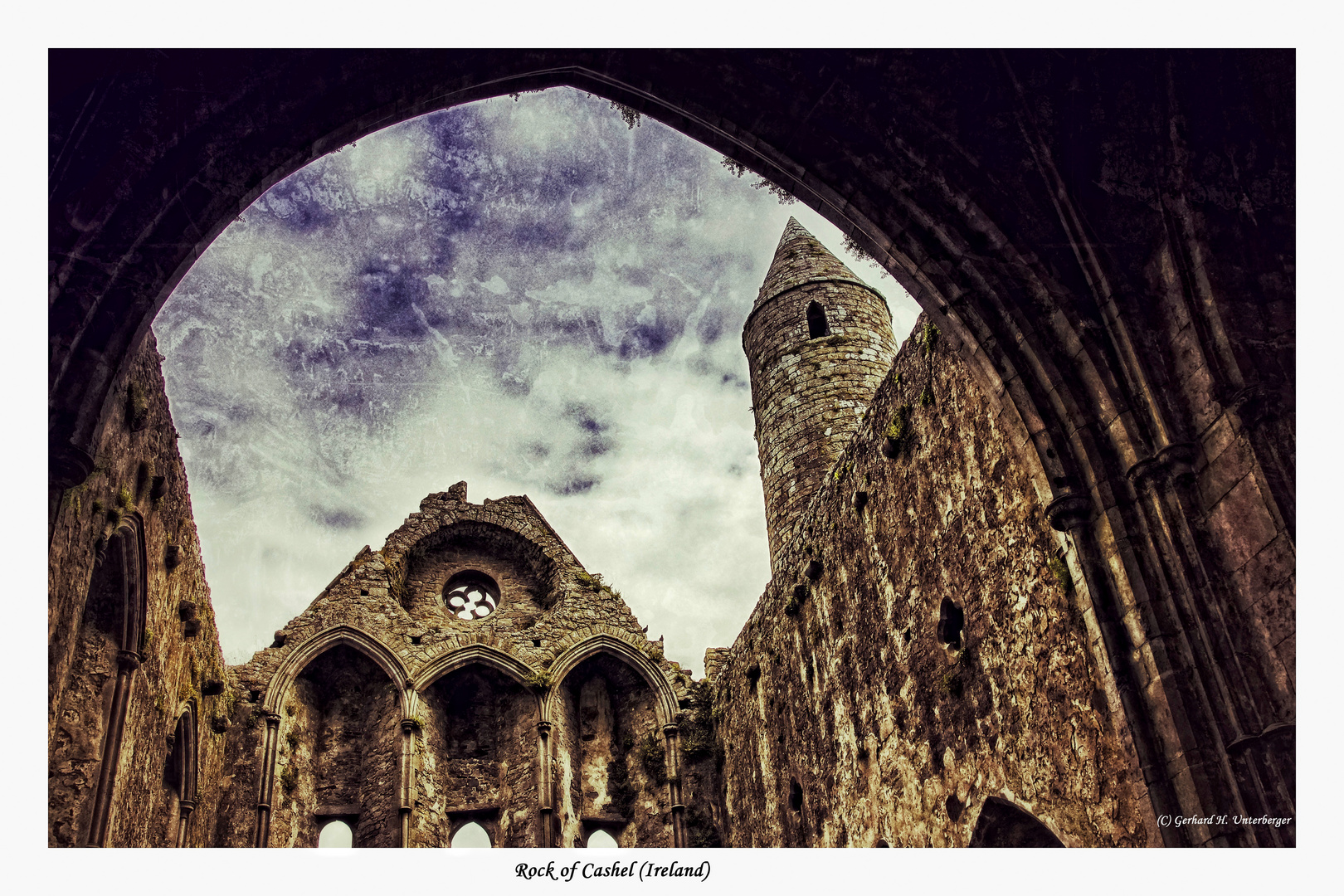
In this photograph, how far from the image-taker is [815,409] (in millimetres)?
14211

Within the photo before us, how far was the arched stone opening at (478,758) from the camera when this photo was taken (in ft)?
43.3

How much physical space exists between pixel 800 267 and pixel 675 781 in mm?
Result: 7866

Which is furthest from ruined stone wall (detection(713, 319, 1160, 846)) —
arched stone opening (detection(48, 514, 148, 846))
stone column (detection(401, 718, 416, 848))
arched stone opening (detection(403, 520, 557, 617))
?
arched stone opening (detection(48, 514, 148, 846))

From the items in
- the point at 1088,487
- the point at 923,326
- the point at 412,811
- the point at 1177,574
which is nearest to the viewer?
the point at 1177,574

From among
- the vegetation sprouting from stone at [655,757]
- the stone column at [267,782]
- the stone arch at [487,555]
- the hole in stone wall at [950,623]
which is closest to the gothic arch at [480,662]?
the stone arch at [487,555]

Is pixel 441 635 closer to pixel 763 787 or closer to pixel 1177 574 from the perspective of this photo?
pixel 763 787

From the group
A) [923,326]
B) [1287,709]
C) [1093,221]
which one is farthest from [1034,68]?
[1287,709]

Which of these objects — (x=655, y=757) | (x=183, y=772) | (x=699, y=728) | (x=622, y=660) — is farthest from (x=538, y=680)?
(x=183, y=772)

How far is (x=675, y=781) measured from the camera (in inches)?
530

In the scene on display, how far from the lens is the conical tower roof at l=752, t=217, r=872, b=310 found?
1605cm

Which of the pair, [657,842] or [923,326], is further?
[657,842]

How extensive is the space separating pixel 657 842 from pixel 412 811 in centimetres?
304

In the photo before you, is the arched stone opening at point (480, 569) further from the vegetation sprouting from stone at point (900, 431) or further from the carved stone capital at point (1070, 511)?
the carved stone capital at point (1070, 511)

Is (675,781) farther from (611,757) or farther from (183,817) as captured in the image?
(183,817)
